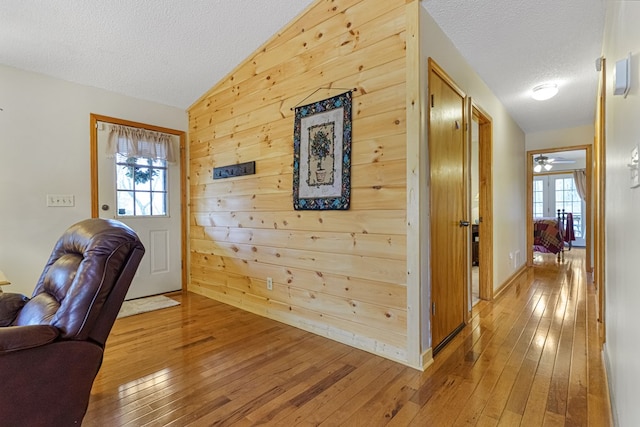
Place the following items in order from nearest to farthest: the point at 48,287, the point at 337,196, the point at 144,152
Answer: the point at 48,287
the point at 337,196
the point at 144,152

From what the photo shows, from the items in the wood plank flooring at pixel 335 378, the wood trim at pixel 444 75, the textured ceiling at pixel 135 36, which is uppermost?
the textured ceiling at pixel 135 36

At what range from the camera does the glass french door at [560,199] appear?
28.0 ft

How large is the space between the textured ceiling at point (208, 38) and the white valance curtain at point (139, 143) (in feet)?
1.45

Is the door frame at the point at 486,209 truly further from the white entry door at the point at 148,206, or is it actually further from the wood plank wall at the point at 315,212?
the white entry door at the point at 148,206

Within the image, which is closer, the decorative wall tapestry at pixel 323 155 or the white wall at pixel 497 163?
the white wall at pixel 497 163

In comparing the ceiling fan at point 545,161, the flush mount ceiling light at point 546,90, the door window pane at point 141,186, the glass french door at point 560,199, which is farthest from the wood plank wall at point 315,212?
the glass french door at point 560,199

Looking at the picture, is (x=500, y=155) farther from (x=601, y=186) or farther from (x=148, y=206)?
(x=148, y=206)

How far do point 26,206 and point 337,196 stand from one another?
2888 millimetres

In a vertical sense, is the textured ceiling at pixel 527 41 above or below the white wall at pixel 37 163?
above

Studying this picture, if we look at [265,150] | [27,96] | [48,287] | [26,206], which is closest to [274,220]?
[265,150]

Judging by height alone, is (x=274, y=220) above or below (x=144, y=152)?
below

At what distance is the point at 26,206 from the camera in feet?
9.66

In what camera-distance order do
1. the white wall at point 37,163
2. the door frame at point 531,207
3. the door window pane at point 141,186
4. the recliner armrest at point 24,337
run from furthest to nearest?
the door frame at point 531,207, the door window pane at point 141,186, the white wall at point 37,163, the recliner armrest at point 24,337

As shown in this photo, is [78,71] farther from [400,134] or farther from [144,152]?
[400,134]
